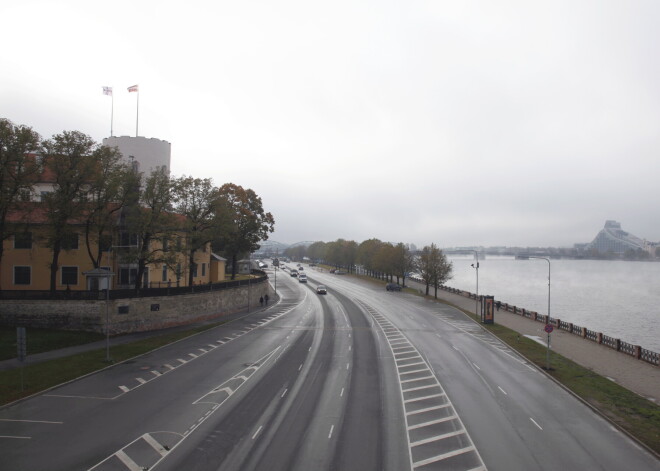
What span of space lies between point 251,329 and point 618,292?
108m

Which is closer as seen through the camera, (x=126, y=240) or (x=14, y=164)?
(x=14, y=164)

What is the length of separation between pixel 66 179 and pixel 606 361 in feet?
154

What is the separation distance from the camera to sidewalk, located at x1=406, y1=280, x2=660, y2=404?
27.5 meters

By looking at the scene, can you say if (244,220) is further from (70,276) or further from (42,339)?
(42,339)

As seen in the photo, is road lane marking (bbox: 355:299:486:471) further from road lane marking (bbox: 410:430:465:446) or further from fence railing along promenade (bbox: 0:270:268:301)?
fence railing along promenade (bbox: 0:270:268:301)

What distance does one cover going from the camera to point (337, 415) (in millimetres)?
20531

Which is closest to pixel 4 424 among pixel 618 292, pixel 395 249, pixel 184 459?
pixel 184 459

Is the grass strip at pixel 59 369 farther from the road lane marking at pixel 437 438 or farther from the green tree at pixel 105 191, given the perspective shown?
the road lane marking at pixel 437 438

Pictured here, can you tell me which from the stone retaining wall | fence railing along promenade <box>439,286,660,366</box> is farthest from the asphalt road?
fence railing along promenade <box>439,286,660,366</box>

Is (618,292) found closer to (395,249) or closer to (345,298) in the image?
(395,249)

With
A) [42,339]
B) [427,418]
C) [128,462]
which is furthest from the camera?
[42,339]

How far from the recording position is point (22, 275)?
44.1 m

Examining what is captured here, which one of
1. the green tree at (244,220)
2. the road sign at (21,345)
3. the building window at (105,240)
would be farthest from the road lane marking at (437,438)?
the green tree at (244,220)

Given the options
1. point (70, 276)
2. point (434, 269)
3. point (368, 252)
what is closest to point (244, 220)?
point (70, 276)
